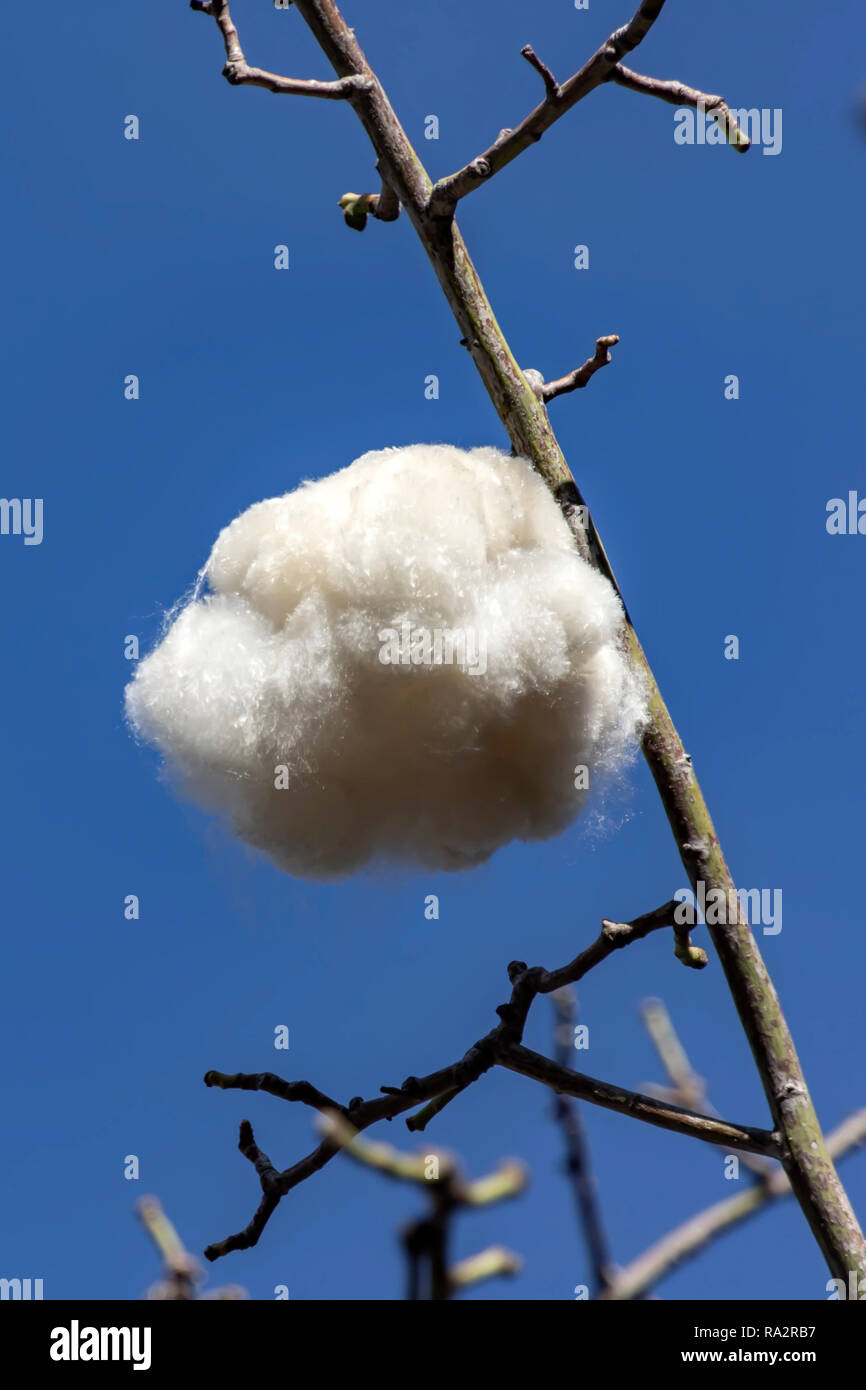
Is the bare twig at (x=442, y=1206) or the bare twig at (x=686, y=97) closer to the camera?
the bare twig at (x=442, y=1206)

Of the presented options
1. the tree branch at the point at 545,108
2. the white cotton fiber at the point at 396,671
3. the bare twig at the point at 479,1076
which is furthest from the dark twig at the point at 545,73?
the bare twig at the point at 479,1076

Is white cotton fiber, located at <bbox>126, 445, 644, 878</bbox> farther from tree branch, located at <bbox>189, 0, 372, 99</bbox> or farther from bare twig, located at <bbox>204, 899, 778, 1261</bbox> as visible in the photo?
tree branch, located at <bbox>189, 0, 372, 99</bbox>

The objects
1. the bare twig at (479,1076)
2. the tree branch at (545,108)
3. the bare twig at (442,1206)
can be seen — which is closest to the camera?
the bare twig at (442,1206)

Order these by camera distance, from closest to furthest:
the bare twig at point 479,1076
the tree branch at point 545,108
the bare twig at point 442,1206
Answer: the bare twig at point 442,1206, the tree branch at point 545,108, the bare twig at point 479,1076

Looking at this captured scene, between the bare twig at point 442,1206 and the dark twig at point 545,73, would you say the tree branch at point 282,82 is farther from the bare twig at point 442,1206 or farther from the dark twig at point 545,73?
the bare twig at point 442,1206

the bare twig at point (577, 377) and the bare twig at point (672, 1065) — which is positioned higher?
the bare twig at point (577, 377)

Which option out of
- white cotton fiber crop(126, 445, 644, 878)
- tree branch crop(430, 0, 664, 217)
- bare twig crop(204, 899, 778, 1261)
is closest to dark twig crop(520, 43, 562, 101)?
tree branch crop(430, 0, 664, 217)

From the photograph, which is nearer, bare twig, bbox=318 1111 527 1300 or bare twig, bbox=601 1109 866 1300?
bare twig, bbox=318 1111 527 1300
